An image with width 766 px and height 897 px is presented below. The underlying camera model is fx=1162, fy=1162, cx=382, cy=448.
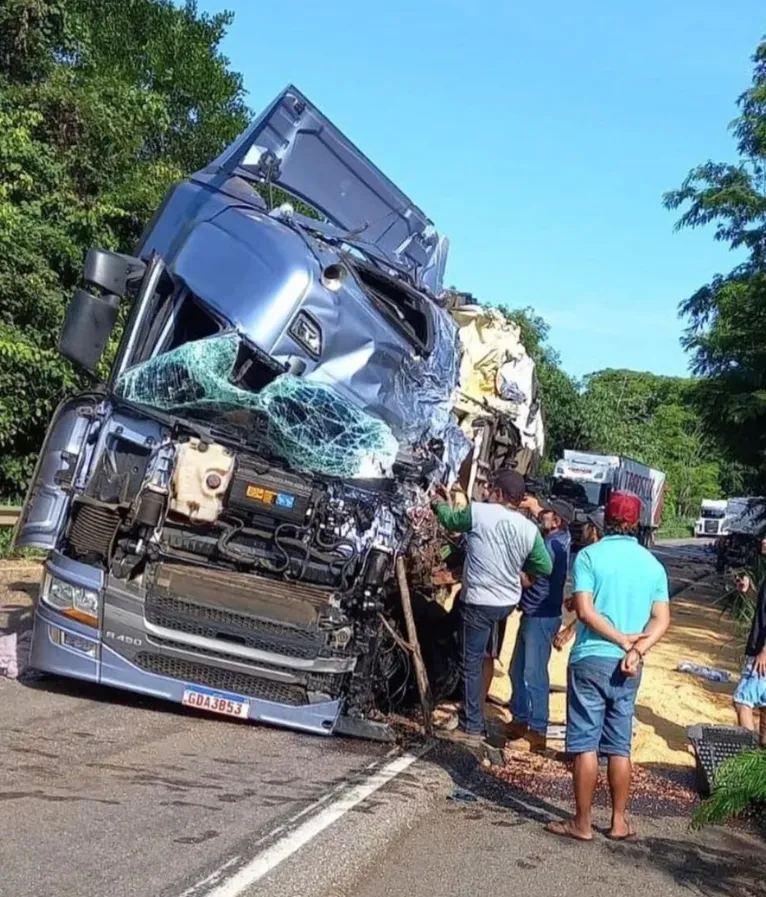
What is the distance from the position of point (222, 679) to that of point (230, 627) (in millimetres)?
318

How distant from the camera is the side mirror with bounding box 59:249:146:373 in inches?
283

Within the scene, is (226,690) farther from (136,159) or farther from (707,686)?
(136,159)

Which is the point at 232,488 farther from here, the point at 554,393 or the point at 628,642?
the point at 554,393

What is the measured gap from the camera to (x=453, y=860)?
4840mm

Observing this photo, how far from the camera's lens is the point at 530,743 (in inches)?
288

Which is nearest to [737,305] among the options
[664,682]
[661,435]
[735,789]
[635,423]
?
[664,682]

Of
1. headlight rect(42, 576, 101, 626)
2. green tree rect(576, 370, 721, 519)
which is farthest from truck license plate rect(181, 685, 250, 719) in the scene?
green tree rect(576, 370, 721, 519)

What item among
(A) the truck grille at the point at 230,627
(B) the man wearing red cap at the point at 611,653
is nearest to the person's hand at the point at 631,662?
(B) the man wearing red cap at the point at 611,653

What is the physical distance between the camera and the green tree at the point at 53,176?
14508mm

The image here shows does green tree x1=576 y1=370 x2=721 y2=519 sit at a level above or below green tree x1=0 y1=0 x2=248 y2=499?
above

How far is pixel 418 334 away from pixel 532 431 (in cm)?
290

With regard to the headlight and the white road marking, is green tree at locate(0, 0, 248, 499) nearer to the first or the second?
the headlight

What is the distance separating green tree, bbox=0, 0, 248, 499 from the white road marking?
9.23m

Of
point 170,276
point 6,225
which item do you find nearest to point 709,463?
point 6,225
